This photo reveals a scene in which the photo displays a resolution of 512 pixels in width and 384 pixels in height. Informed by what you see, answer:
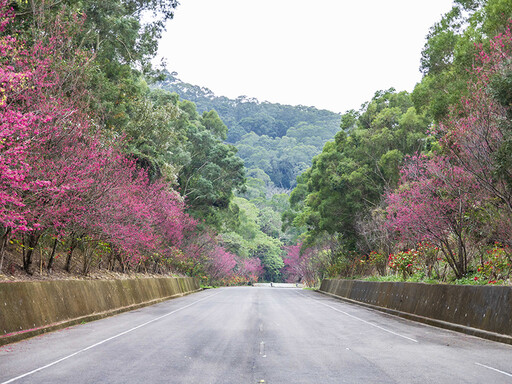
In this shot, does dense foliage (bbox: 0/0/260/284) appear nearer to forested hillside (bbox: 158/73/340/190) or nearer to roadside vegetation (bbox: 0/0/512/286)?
roadside vegetation (bbox: 0/0/512/286)

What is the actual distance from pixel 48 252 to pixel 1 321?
24.7 ft

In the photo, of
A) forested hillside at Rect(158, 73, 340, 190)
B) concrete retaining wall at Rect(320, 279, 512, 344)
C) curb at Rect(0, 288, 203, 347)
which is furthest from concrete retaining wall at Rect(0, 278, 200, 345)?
forested hillside at Rect(158, 73, 340, 190)

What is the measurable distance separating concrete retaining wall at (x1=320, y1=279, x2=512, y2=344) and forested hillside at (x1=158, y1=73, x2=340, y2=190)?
381 ft

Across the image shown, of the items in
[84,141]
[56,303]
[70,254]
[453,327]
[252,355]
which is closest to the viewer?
[252,355]

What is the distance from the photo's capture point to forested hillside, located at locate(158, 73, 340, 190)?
146750mm

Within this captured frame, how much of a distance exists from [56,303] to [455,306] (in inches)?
477

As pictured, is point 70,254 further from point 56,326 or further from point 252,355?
point 252,355

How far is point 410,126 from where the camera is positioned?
33.2m

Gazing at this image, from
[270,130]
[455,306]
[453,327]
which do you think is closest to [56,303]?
[453,327]

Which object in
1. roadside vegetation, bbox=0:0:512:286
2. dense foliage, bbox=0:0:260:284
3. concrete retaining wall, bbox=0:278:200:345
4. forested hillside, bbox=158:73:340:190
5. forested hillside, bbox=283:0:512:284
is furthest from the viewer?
forested hillside, bbox=158:73:340:190

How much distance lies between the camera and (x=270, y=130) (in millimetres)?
168625

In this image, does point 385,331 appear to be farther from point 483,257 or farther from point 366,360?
point 483,257

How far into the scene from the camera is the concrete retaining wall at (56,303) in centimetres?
1188

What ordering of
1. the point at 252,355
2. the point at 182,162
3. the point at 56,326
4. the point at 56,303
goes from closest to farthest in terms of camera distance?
the point at 252,355
the point at 56,326
the point at 56,303
the point at 182,162
